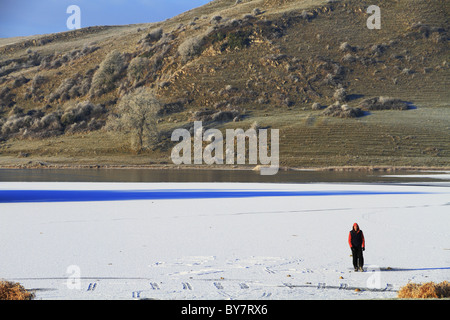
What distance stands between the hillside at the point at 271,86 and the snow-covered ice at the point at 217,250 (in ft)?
120

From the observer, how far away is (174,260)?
33.8 ft

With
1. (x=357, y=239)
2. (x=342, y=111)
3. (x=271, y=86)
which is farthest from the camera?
(x=271, y=86)

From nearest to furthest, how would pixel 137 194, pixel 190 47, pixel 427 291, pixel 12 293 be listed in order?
pixel 12 293
pixel 427 291
pixel 137 194
pixel 190 47

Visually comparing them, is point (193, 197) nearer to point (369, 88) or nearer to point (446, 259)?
point (446, 259)

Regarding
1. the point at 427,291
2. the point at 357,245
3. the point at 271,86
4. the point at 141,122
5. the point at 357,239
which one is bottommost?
the point at 427,291

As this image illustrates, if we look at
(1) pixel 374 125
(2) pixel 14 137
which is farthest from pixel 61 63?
(1) pixel 374 125

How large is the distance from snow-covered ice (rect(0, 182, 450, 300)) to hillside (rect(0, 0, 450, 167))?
→ 36.4 m

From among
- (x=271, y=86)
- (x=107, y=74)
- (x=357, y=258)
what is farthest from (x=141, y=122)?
(x=357, y=258)

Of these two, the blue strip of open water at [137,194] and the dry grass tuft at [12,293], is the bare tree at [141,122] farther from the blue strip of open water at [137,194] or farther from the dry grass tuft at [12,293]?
the dry grass tuft at [12,293]

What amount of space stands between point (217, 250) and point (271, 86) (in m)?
70.7

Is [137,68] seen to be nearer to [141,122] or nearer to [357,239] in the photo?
[141,122]

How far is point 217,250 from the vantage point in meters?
11.4

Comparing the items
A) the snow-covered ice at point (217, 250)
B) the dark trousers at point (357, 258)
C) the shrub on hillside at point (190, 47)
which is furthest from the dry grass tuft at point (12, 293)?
the shrub on hillside at point (190, 47)

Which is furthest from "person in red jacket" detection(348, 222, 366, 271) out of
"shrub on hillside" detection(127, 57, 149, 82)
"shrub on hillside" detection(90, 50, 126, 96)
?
"shrub on hillside" detection(127, 57, 149, 82)
